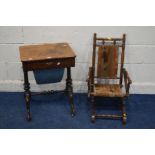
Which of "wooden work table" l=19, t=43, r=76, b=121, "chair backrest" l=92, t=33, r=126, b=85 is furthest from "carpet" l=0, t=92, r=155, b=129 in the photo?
"chair backrest" l=92, t=33, r=126, b=85

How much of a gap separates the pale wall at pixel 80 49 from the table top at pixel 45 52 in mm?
199

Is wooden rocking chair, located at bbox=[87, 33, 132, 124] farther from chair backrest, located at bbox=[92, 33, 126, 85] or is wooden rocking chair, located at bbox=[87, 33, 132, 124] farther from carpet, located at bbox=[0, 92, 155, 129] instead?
carpet, located at bbox=[0, 92, 155, 129]

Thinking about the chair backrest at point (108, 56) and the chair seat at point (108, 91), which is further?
the chair backrest at point (108, 56)

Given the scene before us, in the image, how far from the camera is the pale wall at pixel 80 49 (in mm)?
3492

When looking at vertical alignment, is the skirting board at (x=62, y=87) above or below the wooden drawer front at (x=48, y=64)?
below

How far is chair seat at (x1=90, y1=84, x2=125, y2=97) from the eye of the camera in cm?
320

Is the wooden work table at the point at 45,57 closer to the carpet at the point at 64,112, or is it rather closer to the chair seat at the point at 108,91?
the carpet at the point at 64,112

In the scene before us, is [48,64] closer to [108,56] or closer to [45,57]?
[45,57]

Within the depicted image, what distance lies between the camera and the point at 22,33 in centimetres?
353

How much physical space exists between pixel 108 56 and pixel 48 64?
772mm

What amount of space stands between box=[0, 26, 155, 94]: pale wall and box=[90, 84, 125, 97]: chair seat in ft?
1.44

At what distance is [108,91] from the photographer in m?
3.28

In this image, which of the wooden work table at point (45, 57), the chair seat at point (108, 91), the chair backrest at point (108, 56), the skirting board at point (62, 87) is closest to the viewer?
the wooden work table at point (45, 57)

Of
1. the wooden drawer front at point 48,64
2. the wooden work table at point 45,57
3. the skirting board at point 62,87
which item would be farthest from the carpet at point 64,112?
the wooden drawer front at point 48,64
